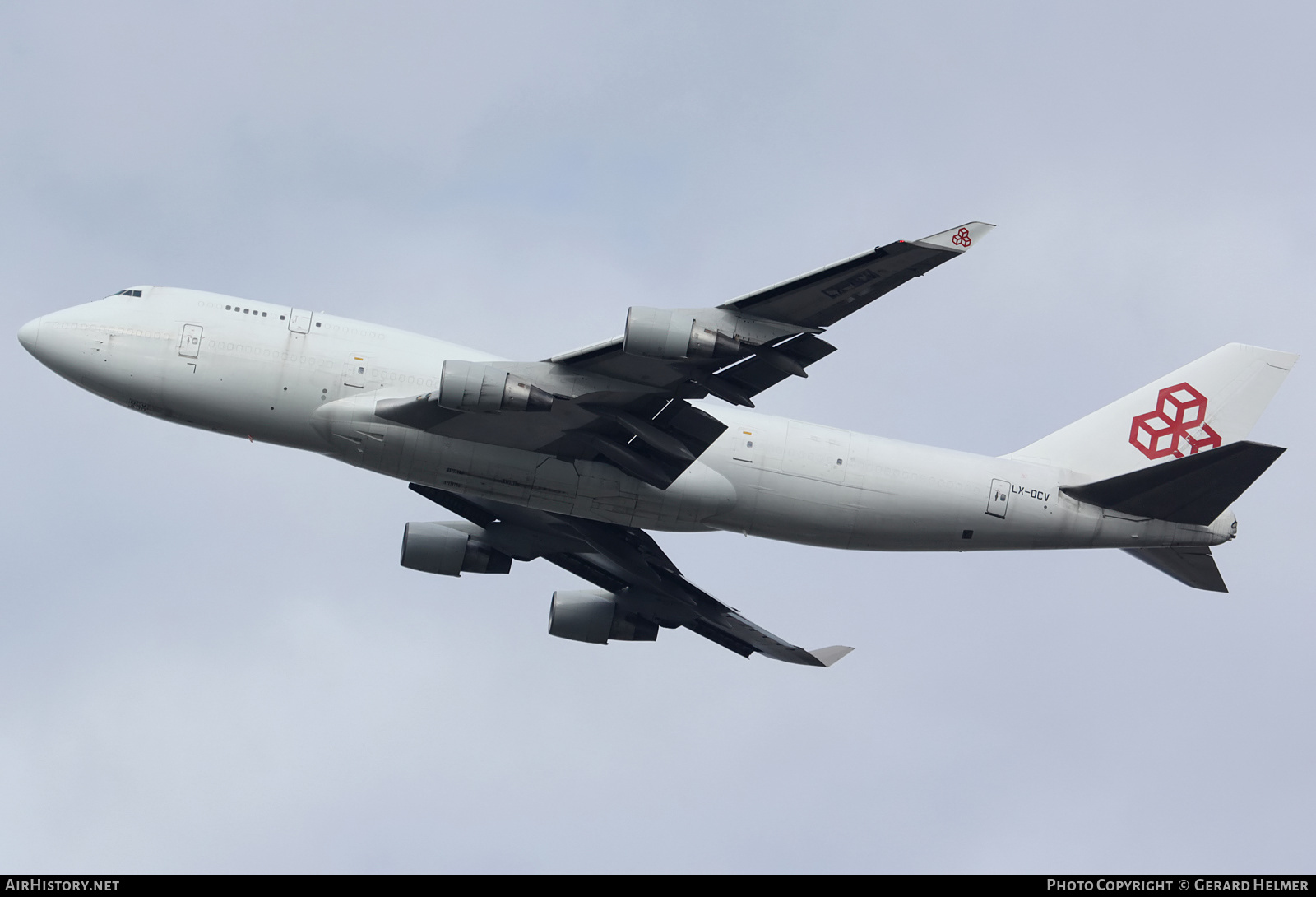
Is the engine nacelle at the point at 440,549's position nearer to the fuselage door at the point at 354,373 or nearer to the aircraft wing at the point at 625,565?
the aircraft wing at the point at 625,565

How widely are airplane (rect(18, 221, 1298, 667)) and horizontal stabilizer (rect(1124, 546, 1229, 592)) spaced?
0.19 ft

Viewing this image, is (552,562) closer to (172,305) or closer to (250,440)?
(250,440)

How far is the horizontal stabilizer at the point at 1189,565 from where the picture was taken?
38406 millimetres

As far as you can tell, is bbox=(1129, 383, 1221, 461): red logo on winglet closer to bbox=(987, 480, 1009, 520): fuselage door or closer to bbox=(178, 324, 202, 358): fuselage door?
bbox=(987, 480, 1009, 520): fuselage door

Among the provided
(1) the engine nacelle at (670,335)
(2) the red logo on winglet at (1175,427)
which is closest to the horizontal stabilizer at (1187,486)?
(2) the red logo on winglet at (1175,427)

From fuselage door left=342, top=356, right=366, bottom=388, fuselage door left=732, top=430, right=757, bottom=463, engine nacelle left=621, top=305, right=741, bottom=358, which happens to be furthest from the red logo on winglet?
fuselage door left=342, top=356, right=366, bottom=388

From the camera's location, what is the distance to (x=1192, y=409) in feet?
137

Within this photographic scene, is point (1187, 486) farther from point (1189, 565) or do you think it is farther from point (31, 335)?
point (31, 335)

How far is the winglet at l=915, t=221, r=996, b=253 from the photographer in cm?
2873

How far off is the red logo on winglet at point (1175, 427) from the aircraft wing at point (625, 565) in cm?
1214

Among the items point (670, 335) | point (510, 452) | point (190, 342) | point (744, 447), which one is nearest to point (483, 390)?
point (510, 452)
